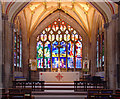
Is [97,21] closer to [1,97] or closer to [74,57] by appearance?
[74,57]

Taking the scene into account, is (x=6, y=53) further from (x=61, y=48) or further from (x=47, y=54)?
(x=61, y=48)

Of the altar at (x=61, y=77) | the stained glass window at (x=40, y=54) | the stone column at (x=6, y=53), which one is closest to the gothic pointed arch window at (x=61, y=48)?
the stained glass window at (x=40, y=54)

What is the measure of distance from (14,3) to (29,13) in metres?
5.81

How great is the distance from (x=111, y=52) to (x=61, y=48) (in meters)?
9.06

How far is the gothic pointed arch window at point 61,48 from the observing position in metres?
21.9

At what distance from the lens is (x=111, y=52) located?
13438mm

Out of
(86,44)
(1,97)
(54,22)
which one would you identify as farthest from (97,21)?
(1,97)

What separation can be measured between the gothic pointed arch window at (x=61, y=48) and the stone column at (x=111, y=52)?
767 cm

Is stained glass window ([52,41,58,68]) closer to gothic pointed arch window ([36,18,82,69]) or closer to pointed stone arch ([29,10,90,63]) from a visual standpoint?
gothic pointed arch window ([36,18,82,69])

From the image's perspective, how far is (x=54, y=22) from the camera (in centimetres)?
2234

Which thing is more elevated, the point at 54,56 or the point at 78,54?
the point at 78,54

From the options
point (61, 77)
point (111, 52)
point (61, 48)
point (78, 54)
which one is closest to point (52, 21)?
point (61, 48)

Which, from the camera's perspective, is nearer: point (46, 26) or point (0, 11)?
point (0, 11)

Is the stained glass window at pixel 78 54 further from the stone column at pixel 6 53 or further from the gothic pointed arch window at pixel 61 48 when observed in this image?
the stone column at pixel 6 53
